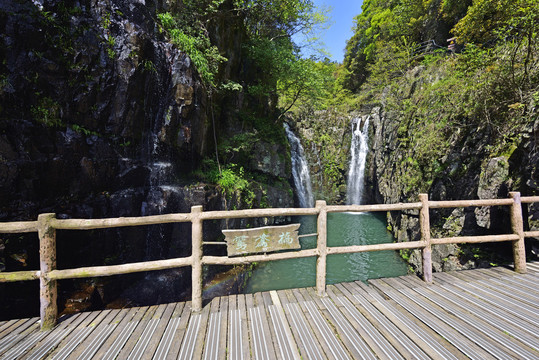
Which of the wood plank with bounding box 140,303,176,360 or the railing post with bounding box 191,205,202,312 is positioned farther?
the railing post with bounding box 191,205,202,312

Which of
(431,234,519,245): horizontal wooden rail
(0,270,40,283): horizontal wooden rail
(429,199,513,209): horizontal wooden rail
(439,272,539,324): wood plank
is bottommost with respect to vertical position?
(439,272,539,324): wood plank

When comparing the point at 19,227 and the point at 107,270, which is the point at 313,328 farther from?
the point at 19,227

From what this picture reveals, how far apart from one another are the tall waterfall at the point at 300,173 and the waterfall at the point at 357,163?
3276 millimetres

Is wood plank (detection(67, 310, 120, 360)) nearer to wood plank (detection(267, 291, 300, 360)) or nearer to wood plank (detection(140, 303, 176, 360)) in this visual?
wood plank (detection(140, 303, 176, 360))

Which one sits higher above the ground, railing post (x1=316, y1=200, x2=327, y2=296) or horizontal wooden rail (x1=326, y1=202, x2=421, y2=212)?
horizontal wooden rail (x1=326, y1=202, x2=421, y2=212)

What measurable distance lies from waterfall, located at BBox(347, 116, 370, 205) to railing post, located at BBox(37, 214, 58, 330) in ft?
55.8

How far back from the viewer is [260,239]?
3105 mm

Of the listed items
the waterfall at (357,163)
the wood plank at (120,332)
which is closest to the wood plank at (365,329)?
the wood plank at (120,332)

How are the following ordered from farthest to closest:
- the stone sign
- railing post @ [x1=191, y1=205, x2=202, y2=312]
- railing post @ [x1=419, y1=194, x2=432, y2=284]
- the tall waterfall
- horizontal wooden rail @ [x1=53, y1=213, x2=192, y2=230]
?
1. the tall waterfall
2. railing post @ [x1=419, y1=194, x2=432, y2=284]
3. the stone sign
4. railing post @ [x1=191, y1=205, x2=202, y2=312]
5. horizontal wooden rail @ [x1=53, y1=213, x2=192, y2=230]

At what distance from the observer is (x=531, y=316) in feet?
8.43

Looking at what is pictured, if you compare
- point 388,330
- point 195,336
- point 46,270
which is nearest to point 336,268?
point 388,330

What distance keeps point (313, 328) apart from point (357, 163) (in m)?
16.5

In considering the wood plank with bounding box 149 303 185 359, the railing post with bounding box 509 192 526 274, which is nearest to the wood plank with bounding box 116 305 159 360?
the wood plank with bounding box 149 303 185 359

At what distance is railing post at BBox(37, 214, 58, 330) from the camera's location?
2519mm
